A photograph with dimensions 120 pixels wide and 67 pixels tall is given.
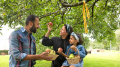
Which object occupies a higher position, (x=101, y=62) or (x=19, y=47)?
(x=19, y=47)

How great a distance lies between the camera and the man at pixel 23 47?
163 centimetres

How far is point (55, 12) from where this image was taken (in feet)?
13.9

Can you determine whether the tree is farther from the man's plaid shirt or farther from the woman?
the man's plaid shirt

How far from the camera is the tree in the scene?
3.74 metres

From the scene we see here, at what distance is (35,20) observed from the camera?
6.38 feet

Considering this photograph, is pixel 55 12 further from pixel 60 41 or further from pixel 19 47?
pixel 19 47

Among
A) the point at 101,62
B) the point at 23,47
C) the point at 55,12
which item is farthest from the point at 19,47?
the point at 101,62

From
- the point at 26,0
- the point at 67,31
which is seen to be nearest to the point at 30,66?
the point at 67,31

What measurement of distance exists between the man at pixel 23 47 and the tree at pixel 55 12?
1767 millimetres

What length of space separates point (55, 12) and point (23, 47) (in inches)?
105

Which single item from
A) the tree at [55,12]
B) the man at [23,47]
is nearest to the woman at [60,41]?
the man at [23,47]

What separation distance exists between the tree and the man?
1.77 m

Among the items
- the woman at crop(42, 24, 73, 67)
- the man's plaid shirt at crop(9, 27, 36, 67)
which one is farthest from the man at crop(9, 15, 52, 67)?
the woman at crop(42, 24, 73, 67)

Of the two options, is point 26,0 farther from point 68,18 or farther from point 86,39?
point 86,39
